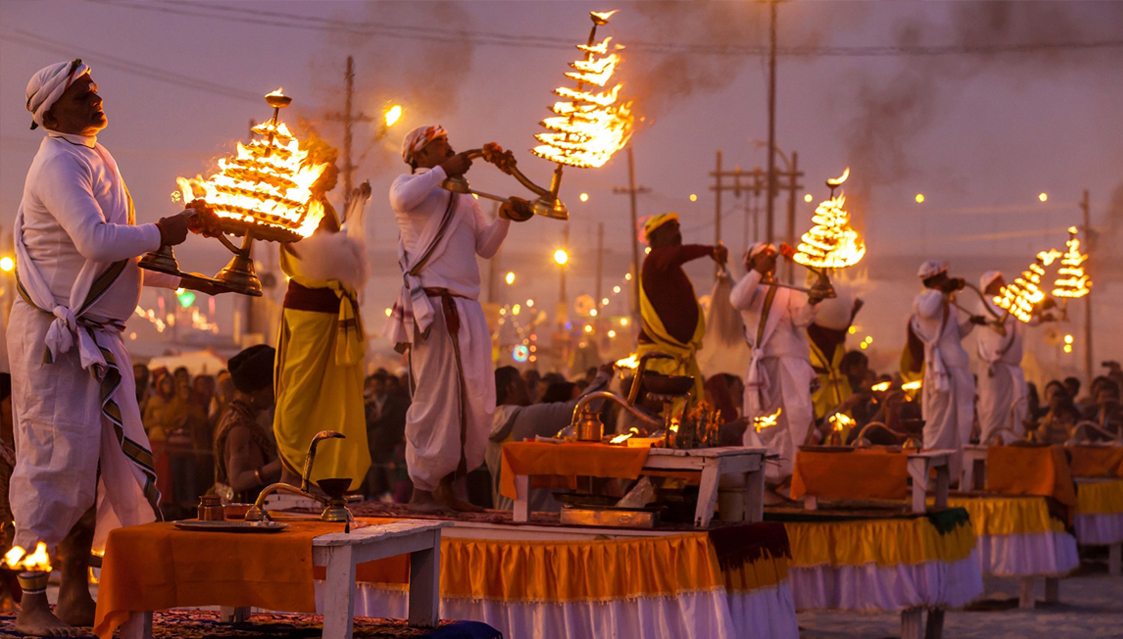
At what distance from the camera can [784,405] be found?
9.95m

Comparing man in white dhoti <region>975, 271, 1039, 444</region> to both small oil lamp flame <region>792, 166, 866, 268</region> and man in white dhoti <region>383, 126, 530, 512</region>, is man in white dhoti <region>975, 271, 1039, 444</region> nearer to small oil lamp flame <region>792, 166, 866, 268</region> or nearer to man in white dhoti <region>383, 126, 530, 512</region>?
small oil lamp flame <region>792, 166, 866, 268</region>

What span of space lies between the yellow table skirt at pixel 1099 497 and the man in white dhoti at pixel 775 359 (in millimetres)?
3247

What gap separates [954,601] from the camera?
8422 mm

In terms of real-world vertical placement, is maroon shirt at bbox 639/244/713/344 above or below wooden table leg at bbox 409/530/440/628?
above

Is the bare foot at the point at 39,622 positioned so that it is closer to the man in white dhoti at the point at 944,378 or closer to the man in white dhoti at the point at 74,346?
the man in white dhoti at the point at 74,346

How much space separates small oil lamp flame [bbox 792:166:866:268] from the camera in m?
9.71

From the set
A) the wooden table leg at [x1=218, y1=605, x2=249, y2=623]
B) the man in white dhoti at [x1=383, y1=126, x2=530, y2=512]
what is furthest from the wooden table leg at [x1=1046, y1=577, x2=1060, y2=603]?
the wooden table leg at [x1=218, y1=605, x2=249, y2=623]

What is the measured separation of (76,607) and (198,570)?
0.76 metres

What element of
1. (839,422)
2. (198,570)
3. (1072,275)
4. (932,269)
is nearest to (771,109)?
(1072,275)

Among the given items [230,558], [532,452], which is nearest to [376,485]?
[532,452]

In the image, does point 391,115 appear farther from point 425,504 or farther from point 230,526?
point 230,526

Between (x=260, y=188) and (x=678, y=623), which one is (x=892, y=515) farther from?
(x=260, y=188)

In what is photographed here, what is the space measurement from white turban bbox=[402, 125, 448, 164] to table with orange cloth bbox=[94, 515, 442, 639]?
12.5 ft

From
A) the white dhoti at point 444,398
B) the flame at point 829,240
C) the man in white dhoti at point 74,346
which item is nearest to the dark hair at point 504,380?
the flame at point 829,240
